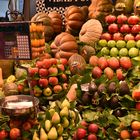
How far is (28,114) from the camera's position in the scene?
106 inches

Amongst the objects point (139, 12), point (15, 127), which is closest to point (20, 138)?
point (15, 127)

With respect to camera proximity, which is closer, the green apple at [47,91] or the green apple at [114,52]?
the green apple at [47,91]

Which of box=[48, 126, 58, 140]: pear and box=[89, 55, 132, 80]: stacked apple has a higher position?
box=[89, 55, 132, 80]: stacked apple

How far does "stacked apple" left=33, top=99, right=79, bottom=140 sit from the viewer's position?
261cm

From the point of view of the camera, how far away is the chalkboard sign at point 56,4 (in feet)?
19.6

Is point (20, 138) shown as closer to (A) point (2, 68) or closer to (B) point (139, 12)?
(A) point (2, 68)

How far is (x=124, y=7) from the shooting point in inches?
189

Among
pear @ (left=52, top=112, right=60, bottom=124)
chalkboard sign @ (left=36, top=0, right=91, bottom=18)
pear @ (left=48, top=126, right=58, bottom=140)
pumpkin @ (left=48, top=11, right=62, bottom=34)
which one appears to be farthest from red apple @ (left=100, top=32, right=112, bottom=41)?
pear @ (left=48, top=126, right=58, bottom=140)

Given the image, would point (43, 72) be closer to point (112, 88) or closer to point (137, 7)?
point (112, 88)

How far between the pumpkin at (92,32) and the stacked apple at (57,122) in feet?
6.06

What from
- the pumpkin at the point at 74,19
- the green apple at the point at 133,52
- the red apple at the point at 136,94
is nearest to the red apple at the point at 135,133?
the red apple at the point at 136,94

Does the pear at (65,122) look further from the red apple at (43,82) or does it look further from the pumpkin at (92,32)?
the pumpkin at (92,32)

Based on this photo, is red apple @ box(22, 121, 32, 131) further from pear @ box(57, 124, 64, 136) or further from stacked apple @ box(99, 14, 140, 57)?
stacked apple @ box(99, 14, 140, 57)

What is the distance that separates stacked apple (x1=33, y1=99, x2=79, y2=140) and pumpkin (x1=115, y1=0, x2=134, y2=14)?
228 centimetres
